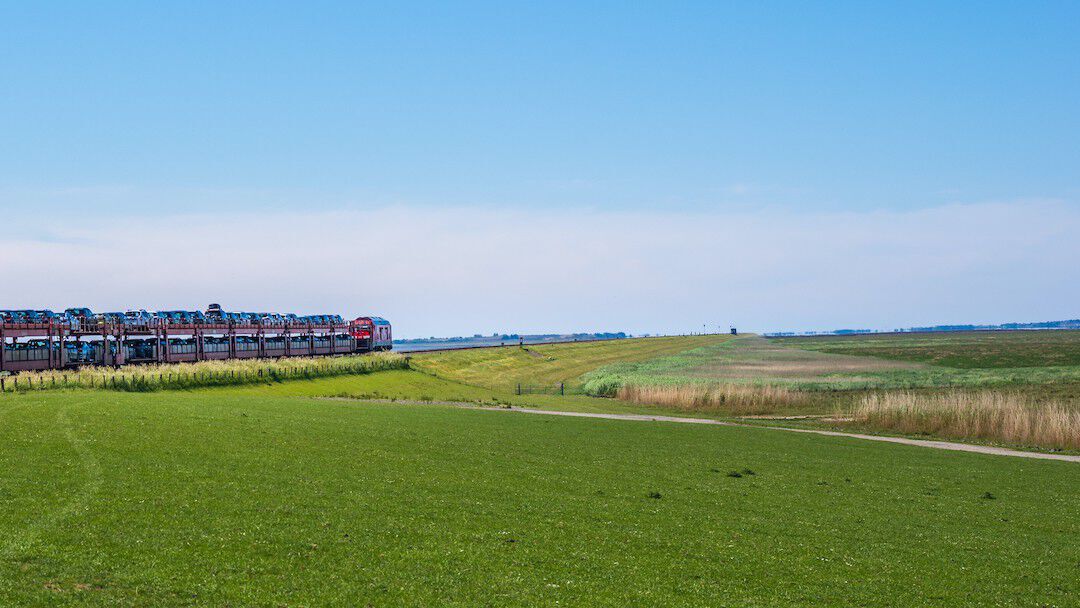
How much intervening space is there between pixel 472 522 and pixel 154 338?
7614 centimetres

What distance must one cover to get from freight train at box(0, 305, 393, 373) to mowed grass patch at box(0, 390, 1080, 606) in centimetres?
4164

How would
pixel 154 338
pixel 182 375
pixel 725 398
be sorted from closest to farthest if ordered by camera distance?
pixel 182 375
pixel 725 398
pixel 154 338

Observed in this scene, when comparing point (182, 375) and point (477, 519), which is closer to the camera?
point (477, 519)

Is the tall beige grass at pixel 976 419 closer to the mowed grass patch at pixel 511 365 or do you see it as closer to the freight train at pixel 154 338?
the mowed grass patch at pixel 511 365

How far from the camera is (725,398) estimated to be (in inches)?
2504

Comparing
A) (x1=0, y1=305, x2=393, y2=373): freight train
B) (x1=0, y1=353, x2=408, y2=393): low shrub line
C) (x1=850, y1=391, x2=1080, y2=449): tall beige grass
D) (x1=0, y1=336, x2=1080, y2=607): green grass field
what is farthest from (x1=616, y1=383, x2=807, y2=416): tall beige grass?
(x1=0, y1=305, x2=393, y2=373): freight train

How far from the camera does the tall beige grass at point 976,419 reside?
4228 cm

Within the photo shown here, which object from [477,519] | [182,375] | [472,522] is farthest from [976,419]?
[182,375]

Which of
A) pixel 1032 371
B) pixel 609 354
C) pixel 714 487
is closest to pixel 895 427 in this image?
pixel 714 487

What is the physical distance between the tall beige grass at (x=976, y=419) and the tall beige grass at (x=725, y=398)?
745 cm

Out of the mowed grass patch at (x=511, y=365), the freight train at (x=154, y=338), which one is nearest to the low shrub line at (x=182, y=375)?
the freight train at (x=154, y=338)

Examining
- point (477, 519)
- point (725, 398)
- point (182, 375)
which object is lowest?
point (725, 398)

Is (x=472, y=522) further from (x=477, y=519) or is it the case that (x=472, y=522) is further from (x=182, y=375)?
(x=182, y=375)

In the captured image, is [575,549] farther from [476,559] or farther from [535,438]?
[535,438]
